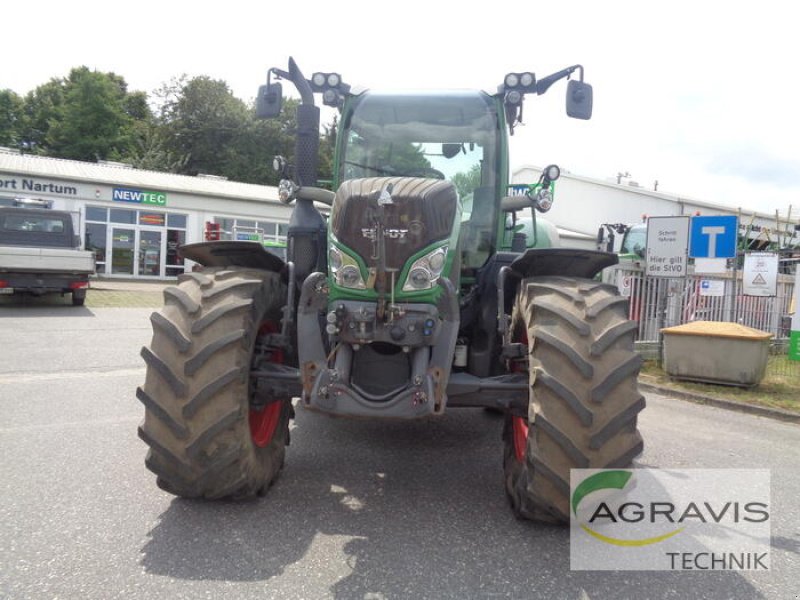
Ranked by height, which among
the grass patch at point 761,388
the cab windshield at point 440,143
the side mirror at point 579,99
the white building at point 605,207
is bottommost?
the grass patch at point 761,388

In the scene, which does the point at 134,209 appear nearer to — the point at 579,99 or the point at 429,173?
the point at 429,173

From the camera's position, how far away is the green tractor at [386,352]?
10.1 ft

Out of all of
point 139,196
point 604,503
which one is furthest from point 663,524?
point 139,196

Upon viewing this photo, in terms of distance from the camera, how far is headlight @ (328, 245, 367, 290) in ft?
11.0

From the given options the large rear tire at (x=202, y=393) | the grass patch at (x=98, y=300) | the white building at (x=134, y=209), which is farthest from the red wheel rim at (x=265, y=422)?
the white building at (x=134, y=209)

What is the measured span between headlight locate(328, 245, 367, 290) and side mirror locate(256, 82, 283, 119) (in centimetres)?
156

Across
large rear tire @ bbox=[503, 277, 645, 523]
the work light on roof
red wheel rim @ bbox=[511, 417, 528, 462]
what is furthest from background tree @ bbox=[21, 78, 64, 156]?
large rear tire @ bbox=[503, 277, 645, 523]

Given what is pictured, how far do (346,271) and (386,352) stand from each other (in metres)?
0.53

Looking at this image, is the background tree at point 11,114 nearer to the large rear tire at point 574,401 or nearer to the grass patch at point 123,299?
the grass patch at point 123,299

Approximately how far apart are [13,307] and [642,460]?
14.6 meters

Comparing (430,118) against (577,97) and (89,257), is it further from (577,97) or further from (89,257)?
(89,257)

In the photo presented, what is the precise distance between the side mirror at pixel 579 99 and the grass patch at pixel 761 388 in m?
5.04

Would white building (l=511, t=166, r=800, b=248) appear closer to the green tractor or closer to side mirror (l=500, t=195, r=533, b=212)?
side mirror (l=500, t=195, r=533, b=212)

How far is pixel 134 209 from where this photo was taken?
2480 centimetres
